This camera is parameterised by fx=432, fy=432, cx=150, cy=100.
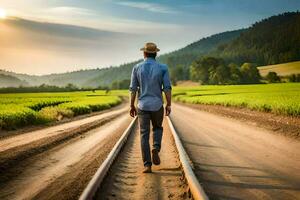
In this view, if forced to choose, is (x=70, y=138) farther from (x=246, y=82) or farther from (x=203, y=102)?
(x=246, y=82)

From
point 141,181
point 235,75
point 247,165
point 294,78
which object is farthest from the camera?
point 235,75

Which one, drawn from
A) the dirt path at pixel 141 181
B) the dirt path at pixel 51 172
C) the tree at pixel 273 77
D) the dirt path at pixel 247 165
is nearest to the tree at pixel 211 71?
the tree at pixel 273 77

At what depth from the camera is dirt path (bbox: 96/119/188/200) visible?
6543 mm

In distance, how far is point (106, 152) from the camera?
11.3 meters

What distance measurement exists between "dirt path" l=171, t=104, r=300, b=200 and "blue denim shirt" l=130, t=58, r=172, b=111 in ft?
5.33

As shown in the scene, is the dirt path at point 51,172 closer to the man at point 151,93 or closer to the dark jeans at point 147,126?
the dark jeans at point 147,126

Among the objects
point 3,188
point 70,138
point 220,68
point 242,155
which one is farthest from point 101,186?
point 220,68

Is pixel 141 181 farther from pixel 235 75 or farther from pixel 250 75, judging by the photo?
pixel 250 75

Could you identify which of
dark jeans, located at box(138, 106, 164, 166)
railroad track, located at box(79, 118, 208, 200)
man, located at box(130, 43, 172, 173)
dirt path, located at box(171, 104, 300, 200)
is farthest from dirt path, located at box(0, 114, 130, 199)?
dirt path, located at box(171, 104, 300, 200)

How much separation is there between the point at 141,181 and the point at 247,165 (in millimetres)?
2756

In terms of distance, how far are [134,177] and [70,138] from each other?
27.5 ft

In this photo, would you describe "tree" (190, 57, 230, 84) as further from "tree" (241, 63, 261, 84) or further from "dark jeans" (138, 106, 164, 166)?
"dark jeans" (138, 106, 164, 166)

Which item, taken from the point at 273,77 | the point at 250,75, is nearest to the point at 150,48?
the point at 273,77

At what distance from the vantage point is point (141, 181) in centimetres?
758
